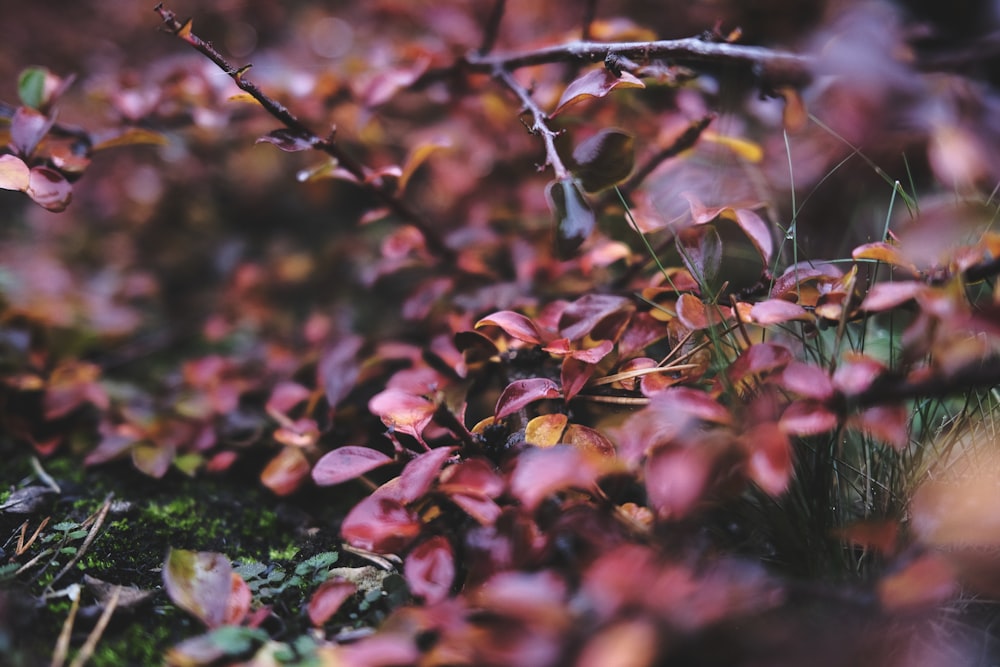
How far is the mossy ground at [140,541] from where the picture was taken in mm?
733

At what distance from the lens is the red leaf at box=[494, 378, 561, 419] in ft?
2.70

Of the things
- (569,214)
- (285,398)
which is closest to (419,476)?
(569,214)

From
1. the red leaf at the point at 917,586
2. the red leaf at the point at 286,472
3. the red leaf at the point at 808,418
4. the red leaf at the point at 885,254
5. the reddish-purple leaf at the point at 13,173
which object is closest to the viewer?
the red leaf at the point at 917,586

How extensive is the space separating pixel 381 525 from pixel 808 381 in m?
0.53

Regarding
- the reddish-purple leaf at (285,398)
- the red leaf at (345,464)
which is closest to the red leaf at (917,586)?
the red leaf at (345,464)

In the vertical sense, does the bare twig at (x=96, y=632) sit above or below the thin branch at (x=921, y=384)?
below

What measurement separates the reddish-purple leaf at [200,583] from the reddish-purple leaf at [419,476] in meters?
0.23

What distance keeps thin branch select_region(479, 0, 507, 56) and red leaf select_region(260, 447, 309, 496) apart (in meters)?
0.87

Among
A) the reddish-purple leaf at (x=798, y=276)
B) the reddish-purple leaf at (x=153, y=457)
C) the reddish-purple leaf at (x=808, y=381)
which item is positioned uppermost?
the reddish-purple leaf at (x=798, y=276)

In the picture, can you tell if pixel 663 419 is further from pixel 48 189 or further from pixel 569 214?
pixel 48 189

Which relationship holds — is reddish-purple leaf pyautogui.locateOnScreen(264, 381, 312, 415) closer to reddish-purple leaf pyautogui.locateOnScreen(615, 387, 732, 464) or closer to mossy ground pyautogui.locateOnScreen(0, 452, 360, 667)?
mossy ground pyautogui.locateOnScreen(0, 452, 360, 667)

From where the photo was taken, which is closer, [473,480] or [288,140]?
[473,480]

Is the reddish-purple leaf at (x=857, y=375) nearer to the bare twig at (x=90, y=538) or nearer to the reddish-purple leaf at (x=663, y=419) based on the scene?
the reddish-purple leaf at (x=663, y=419)

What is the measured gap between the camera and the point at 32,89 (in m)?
1.03
